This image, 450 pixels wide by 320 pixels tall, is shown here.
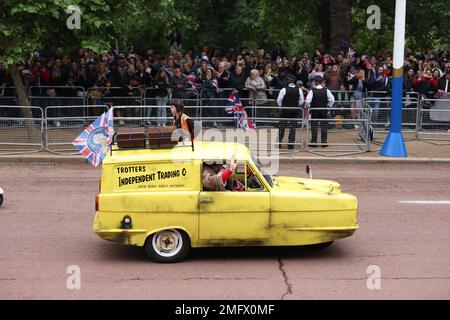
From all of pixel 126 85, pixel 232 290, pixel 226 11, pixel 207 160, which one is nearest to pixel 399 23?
pixel 126 85

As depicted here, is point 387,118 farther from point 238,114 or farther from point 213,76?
point 213,76

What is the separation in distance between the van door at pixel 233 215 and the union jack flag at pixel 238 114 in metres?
9.05

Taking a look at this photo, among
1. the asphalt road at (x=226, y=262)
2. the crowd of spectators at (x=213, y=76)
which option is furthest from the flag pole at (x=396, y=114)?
the asphalt road at (x=226, y=262)

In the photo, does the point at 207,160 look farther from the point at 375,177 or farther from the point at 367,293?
the point at 375,177

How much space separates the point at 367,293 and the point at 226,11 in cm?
2613

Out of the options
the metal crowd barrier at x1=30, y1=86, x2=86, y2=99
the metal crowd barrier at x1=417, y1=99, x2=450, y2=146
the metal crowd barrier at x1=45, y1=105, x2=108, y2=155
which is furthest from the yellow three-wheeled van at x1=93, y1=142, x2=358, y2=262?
the metal crowd barrier at x1=30, y1=86, x2=86, y2=99

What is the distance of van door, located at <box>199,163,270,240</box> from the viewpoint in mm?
10695

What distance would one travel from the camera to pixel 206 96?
2272cm

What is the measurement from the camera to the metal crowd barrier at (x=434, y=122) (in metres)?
21.2

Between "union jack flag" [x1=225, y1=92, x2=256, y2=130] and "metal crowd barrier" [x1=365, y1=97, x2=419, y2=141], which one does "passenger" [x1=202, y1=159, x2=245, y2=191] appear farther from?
"metal crowd barrier" [x1=365, y1=97, x2=419, y2=141]

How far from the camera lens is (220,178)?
34.8ft

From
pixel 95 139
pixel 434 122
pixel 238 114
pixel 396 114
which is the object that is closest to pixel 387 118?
pixel 434 122

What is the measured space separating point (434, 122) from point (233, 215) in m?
12.2

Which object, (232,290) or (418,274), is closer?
(232,290)
